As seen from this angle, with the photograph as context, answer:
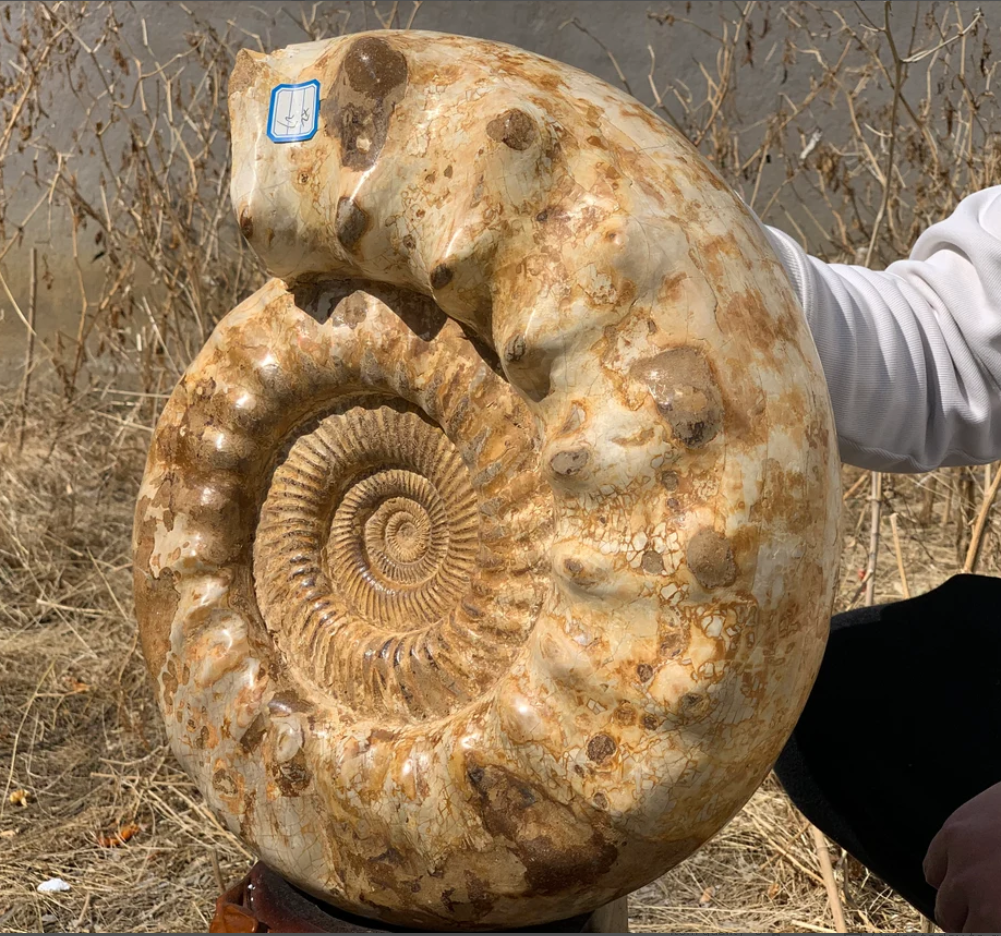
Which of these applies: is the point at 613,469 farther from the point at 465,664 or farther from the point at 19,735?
the point at 19,735

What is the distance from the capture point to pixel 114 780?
2332mm

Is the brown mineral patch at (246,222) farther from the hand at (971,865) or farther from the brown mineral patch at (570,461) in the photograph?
the hand at (971,865)

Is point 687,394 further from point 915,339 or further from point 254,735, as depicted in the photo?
point 254,735

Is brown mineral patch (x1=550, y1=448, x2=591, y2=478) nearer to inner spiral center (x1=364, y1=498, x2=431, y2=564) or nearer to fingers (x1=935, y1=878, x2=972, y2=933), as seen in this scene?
inner spiral center (x1=364, y1=498, x2=431, y2=564)

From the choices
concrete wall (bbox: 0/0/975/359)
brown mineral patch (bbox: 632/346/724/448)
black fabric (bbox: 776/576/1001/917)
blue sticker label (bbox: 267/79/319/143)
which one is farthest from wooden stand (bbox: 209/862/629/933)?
concrete wall (bbox: 0/0/975/359)

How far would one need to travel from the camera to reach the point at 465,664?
3.50 ft

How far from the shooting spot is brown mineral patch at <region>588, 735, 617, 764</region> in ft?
3.12

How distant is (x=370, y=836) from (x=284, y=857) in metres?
0.14

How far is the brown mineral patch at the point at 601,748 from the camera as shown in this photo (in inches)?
37.5

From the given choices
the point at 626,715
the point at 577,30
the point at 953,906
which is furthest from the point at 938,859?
the point at 577,30

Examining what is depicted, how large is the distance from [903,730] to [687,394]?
2.30 ft

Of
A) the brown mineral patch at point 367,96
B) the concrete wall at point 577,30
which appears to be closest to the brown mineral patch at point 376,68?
the brown mineral patch at point 367,96

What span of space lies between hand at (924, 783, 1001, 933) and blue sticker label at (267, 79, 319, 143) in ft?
2.82

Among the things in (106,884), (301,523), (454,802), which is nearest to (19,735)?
(106,884)
